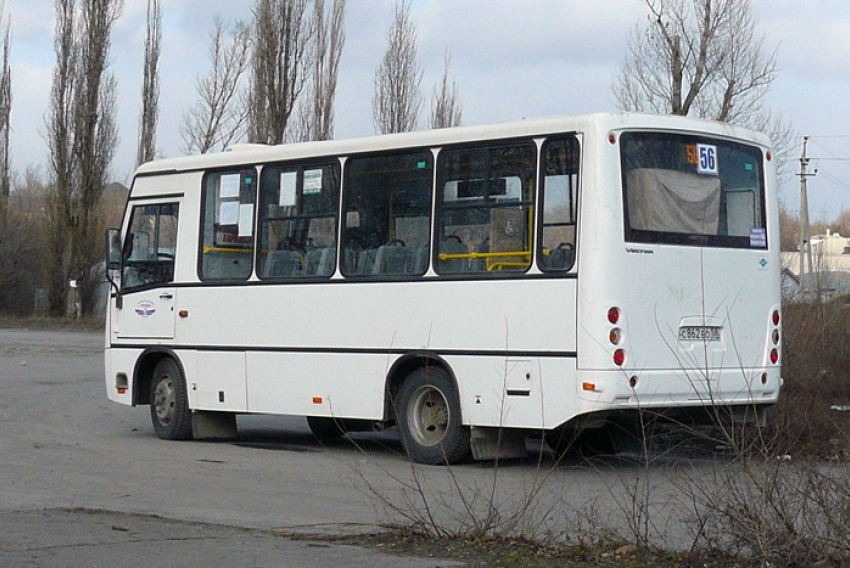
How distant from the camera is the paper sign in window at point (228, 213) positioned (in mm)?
15250

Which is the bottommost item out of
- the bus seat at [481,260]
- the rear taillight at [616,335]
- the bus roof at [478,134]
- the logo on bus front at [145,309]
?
the rear taillight at [616,335]

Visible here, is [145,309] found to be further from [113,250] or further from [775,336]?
[775,336]

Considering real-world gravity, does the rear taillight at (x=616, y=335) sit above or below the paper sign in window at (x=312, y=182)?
below

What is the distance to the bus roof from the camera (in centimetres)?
1209

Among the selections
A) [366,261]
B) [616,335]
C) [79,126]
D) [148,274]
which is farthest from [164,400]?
[79,126]

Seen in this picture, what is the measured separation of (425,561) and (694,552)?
1499 mm

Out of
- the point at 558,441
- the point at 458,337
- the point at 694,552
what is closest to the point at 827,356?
the point at 558,441

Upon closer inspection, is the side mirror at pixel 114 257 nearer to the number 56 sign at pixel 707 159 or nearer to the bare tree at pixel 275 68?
the number 56 sign at pixel 707 159

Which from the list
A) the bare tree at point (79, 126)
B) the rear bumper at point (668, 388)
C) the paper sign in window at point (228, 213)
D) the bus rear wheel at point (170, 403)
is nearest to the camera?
the rear bumper at point (668, 388)

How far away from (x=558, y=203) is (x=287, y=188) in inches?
145

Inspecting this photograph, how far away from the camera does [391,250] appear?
1351cm

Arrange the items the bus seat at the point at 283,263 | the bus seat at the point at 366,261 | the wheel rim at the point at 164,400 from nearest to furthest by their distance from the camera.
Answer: the bus seat at the point at 366,261
the bus seat at the point at 283,263
the wheel rim at the point at 164,400

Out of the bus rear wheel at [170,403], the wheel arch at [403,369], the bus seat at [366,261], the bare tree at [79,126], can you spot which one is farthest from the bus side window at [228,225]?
the bare tree at [79,126]

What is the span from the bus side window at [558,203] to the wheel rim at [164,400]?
553cm
